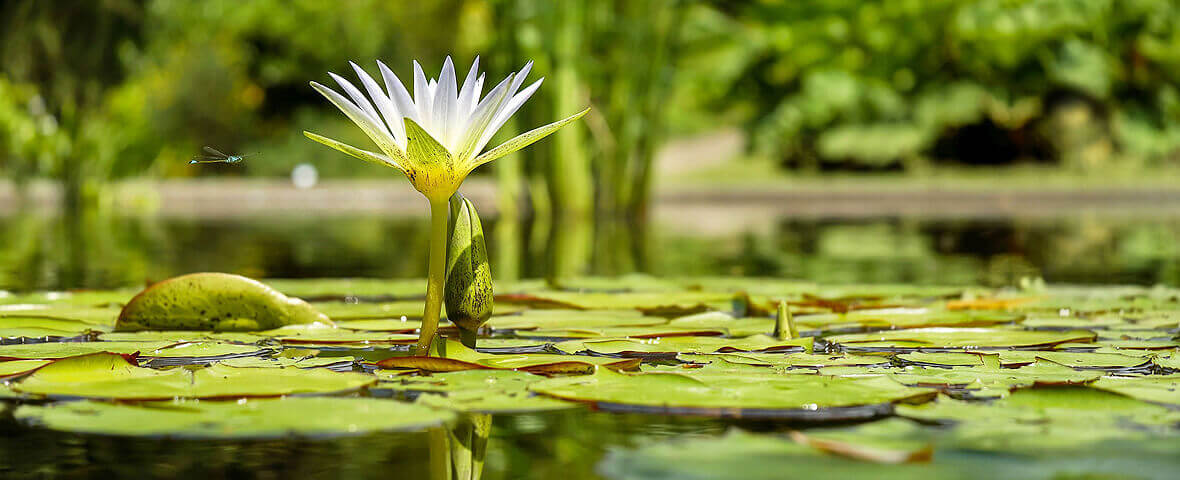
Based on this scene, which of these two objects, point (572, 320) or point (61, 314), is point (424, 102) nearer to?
point (572, 320)

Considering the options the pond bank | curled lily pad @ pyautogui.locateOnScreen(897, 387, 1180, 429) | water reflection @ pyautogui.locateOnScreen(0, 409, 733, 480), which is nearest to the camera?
water reflection @ pyautogui.locateOnScreen(0, 409, 733, 480)

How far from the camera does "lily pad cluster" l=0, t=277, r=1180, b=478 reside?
1451 mm

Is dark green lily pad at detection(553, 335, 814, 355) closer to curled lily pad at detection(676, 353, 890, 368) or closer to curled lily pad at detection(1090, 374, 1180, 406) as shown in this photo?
curled lily pad at detection(676, 353, 890, 368)

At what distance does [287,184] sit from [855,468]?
14.8 metres

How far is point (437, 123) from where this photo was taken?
2.03 metres

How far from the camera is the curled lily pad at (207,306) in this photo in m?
2.57

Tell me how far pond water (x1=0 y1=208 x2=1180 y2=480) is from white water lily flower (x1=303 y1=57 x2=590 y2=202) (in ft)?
1.25

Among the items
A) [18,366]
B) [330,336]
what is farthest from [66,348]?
[330,336]

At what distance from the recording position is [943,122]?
15.7m

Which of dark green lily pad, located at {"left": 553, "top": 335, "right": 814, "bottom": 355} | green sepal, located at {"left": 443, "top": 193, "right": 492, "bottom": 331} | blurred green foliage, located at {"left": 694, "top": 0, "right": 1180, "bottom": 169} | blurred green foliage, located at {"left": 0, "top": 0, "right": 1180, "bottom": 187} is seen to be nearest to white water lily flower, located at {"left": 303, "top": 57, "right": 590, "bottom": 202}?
green sepal, located at {"left": 443, "top": 193, "right": 492, "bottom": 331}

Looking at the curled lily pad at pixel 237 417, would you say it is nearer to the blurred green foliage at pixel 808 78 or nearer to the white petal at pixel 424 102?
the white petal at pixel 424 102

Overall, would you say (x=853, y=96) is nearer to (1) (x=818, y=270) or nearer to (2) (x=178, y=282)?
(1) (x=818, y=270)

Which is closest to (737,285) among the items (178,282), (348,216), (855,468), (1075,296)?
(1075,296)

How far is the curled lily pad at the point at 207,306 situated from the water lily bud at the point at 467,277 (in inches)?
19.6
